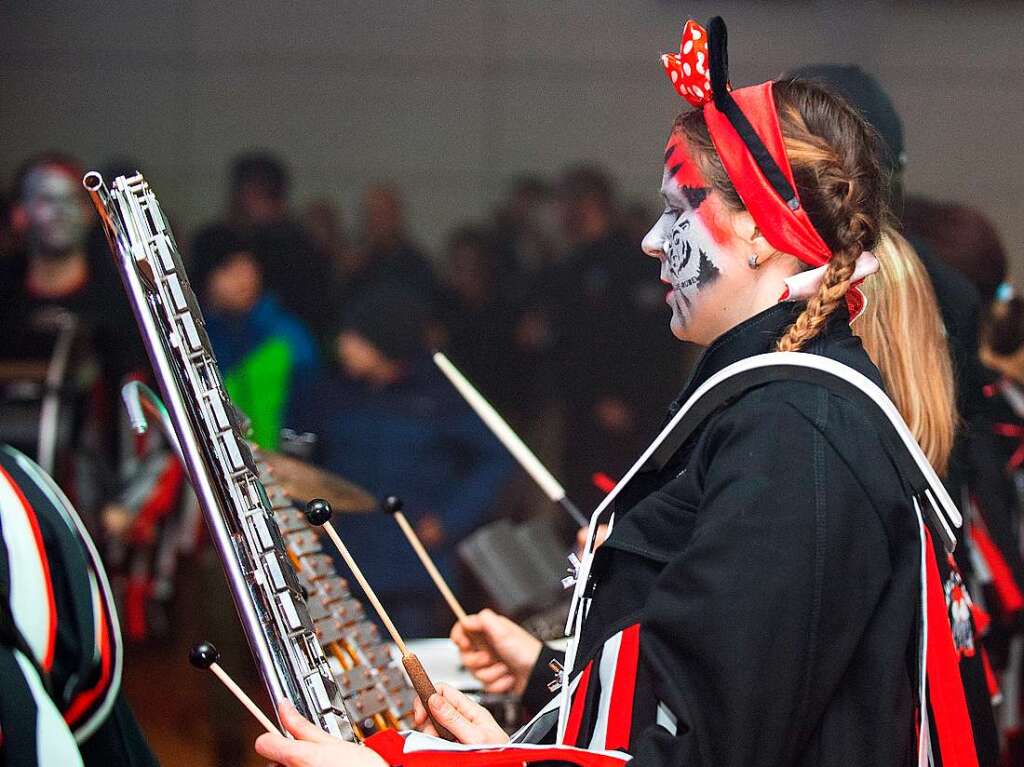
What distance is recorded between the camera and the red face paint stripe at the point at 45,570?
1.56 metres

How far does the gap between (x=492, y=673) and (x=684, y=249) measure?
2.29ft

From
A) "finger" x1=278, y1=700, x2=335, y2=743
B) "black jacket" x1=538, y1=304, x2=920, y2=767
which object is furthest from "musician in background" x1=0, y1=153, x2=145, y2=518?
"black jacket" x1=538, y1=304, x2=920, y2=767

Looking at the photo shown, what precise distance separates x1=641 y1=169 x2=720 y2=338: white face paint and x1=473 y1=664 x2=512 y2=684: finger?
0.60m

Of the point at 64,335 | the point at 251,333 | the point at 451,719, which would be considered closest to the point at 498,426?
the point at 451,719

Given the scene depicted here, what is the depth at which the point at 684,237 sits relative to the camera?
4.90 feet

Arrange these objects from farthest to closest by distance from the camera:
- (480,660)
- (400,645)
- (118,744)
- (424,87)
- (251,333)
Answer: (424,87) → (251,333) → (480,660) → (118,744) → (400,645)

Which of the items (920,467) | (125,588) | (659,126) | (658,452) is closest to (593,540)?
(658,452)

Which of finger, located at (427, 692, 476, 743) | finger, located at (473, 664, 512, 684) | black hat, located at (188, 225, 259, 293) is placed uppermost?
black hat, located at (188, 225, 259, 293)

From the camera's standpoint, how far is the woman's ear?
144 centimetres

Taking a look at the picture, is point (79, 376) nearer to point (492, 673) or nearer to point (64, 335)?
point (64, 335)

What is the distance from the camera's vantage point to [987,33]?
5027 millimetres

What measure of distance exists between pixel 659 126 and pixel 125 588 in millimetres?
2306

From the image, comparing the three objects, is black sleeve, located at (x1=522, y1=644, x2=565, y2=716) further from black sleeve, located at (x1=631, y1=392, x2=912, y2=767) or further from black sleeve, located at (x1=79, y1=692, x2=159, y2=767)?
black sleeve, located at (x1=631, y1=392, x2=912, y2=767)

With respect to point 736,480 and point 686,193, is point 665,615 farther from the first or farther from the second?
point 686,193
